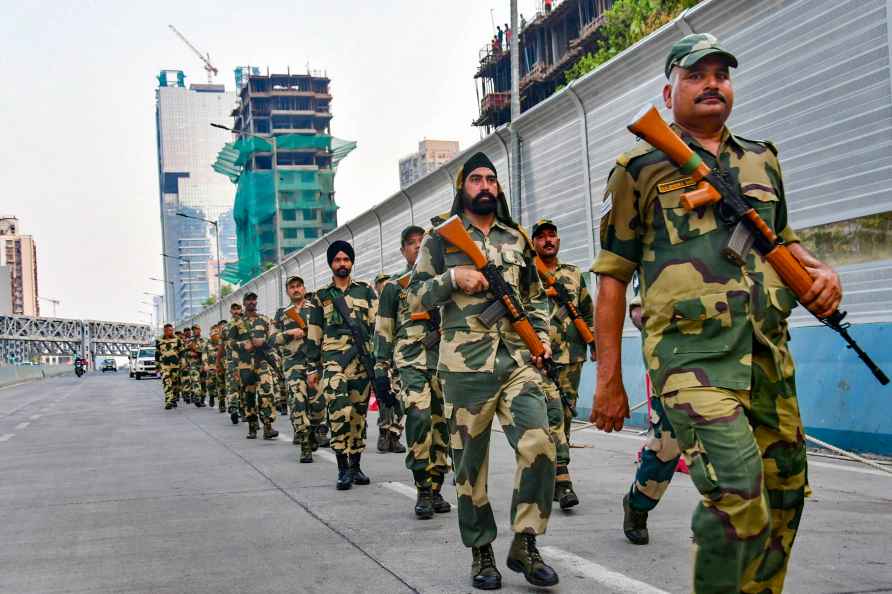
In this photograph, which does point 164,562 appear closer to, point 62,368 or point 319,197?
point 62,368

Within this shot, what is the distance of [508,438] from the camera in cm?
478

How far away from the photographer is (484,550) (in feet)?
15.5

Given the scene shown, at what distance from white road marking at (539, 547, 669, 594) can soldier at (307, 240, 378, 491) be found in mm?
3281

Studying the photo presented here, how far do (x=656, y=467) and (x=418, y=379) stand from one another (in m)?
2.65

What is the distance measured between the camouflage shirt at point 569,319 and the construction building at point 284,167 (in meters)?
111

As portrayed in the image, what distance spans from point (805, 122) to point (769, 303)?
24.0 feet

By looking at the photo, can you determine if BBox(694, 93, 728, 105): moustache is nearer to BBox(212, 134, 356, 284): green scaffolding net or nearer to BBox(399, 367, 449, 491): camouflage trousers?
BBox(399, 367, 449, 491): camouflage trousers

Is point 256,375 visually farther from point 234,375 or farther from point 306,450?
point 306,450

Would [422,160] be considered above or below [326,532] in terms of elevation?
above

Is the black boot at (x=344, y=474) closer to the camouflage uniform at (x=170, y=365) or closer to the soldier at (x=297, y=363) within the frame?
the soldier at (x=297, y=363)

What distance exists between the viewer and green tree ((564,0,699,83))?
35.6 meters

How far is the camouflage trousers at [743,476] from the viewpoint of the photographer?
2.89 m

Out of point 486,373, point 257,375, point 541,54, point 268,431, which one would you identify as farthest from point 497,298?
point 541,54

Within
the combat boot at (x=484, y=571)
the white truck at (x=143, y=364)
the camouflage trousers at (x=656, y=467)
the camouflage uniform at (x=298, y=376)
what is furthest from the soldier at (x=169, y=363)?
the white truck at (x=143, y=364)
